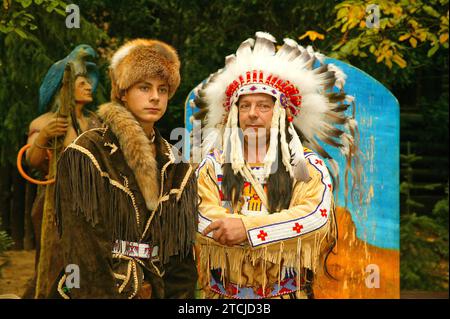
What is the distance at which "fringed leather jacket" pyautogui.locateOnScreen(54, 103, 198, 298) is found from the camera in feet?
11.5

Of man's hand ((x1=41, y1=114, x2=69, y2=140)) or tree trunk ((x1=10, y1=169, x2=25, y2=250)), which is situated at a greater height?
man's hand ((x1=41, y1=114, x2=69, y2=140))

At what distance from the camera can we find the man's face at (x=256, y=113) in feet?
13.5

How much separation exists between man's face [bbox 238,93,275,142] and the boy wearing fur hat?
0.49 m

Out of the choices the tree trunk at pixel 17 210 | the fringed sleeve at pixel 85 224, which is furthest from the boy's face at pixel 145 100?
the tree trunk at pixel 17 210

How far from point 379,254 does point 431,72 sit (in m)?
4.94

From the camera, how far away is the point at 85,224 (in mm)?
3506

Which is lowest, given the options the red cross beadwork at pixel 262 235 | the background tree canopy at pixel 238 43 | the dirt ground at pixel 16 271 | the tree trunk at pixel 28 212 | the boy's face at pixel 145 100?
the dirt ground at pixel 16 271

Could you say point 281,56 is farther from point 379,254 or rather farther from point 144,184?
point 379,254

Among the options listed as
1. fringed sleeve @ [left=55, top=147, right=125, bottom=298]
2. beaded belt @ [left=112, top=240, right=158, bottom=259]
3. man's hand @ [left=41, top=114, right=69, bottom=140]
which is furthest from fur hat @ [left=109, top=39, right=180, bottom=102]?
man's hand @ [left=41, top=114, right=69, bottom=140]

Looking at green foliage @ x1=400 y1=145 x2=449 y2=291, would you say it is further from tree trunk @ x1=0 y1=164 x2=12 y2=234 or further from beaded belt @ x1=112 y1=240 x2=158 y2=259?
beaded belt @ x1=112 y1=240 x2=158 y2=259

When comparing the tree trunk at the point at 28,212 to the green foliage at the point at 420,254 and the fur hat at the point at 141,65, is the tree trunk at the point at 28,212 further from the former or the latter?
the fur hat at the point at 141,65

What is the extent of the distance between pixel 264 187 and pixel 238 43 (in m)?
3.52

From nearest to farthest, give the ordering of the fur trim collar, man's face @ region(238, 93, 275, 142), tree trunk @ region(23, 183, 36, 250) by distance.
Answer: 1. the fur trim collar
2. man's face @ region(238, 93, 275, 142)
3. tree trunk @ region(23, 183, 36, 250)
